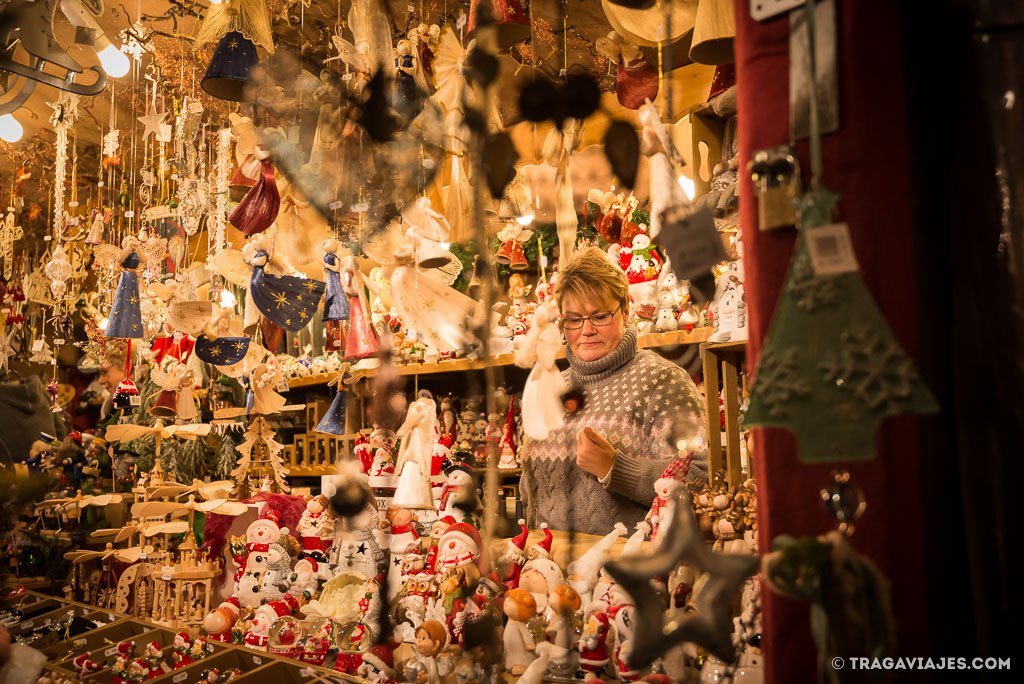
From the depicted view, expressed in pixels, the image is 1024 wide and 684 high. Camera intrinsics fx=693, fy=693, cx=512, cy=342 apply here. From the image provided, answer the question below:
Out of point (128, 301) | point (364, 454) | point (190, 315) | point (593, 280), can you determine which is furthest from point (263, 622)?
point (593, 280)

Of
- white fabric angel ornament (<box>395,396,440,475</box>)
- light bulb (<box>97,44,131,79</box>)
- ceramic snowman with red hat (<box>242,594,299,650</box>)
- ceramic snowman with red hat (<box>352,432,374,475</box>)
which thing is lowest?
ceramic snowman with red hat (<box>242,594,299,650</box>)

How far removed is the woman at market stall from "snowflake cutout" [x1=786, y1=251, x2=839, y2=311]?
110 centimetres

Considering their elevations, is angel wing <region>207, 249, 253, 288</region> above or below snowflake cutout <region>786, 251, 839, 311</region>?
above

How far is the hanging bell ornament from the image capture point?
3768mm

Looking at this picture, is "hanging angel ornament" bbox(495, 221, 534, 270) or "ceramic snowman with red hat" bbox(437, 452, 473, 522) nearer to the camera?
"ceramic snowman with red hat" bbox(437, 452, 473, 522)

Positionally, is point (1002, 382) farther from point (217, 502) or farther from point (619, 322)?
point (217, 502)

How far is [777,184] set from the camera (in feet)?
2.37

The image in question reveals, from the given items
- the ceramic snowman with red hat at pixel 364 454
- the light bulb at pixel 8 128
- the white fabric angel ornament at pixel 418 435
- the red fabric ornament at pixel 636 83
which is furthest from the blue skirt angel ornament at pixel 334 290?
the light bulb at pixel 8 128

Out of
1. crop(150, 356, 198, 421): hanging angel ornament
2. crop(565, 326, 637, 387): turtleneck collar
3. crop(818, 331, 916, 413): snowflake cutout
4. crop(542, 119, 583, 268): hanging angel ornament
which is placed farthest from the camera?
crop(150, 356, 198, 421): hanging angel ornament

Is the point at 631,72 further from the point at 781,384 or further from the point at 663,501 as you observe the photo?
the point at 781,384

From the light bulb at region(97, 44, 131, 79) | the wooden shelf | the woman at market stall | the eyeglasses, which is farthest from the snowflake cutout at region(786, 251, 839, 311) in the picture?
the light bulb at region(97, 44, 131, 79)

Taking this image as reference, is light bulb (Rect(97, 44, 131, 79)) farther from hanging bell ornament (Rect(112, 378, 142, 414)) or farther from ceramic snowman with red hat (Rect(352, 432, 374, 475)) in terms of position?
hanging bell ornament (Rect(112, 378, 142, 414))

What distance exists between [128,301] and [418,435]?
143 centimetres

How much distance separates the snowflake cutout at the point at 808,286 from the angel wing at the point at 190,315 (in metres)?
1.82
